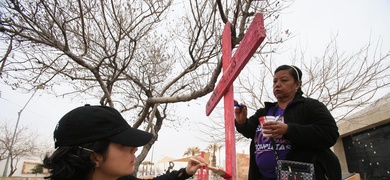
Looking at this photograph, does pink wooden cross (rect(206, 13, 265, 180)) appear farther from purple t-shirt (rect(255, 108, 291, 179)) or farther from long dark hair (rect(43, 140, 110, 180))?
long dark hair (rect(43, 140, 110, 180))

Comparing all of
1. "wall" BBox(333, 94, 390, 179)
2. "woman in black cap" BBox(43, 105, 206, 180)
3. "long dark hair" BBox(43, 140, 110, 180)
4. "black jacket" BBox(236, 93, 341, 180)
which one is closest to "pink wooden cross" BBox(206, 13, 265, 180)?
"black jacket" BBox(236, 93, 341, 180)

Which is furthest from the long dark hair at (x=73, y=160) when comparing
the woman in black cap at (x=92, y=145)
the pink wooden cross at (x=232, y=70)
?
the pink wooden cross at (x=232, y=70)

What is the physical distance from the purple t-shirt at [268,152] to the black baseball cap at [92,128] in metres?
0.89

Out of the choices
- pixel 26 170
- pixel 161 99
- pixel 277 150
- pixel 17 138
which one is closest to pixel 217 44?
pixel 161 99

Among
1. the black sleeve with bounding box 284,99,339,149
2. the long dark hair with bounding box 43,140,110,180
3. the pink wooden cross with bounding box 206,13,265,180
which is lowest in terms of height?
the long dark hair with bounding box 43,140,110,180

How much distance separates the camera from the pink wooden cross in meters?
1.24

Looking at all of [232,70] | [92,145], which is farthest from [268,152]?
[92,145]

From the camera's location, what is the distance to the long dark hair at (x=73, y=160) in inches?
45.7

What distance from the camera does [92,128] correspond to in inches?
46.4

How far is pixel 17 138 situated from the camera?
25.7 meters

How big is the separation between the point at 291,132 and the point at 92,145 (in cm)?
114

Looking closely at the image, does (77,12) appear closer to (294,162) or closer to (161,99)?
(161,99)

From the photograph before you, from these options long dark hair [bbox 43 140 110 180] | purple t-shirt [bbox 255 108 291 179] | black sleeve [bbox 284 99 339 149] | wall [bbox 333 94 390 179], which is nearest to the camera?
long dark hair [bbox 43 140 110 180]

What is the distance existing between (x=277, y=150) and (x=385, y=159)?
7838 millimetres
